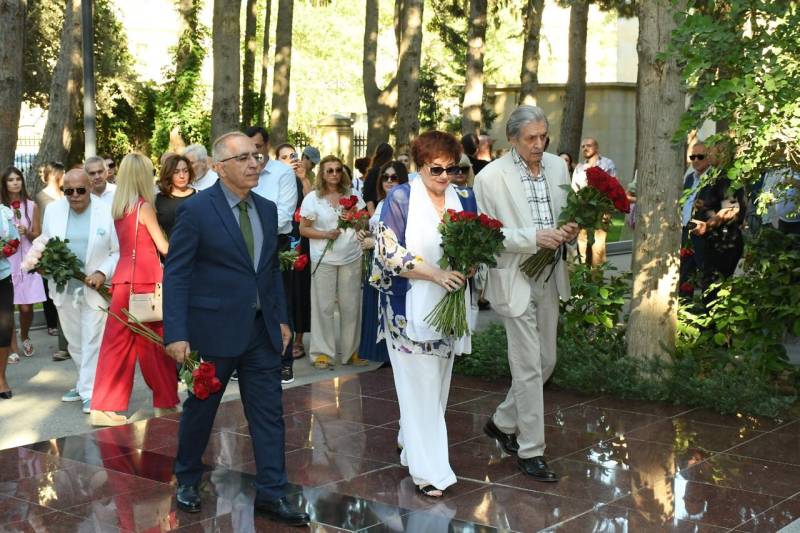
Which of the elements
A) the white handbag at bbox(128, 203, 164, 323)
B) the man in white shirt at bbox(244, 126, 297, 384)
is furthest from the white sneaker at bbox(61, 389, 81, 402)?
the man in white shirt at bbox(244, 126, 297, 384)

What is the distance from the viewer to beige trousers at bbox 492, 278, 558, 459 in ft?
23.3

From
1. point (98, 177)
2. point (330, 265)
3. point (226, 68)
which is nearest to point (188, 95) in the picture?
point (226, 68)

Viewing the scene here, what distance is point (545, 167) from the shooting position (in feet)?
24.2

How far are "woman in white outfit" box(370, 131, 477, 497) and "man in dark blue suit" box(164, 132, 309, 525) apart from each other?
28.2 inches

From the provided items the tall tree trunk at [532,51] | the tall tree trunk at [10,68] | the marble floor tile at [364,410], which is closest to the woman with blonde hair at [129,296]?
the marble floor tile at [364,410]

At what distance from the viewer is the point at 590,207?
6.96 metres

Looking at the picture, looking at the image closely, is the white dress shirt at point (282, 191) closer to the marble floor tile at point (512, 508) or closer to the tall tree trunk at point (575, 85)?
the marble floor tile at point (512, 508)

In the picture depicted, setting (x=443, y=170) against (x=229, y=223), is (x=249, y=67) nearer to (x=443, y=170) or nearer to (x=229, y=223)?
(x=443, y=170)

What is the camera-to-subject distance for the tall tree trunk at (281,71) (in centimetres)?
3131

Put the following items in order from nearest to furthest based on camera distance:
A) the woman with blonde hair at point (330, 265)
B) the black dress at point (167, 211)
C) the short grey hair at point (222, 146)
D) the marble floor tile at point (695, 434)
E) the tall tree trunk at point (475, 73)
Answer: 1. the short grey hair at point (222, 146)
2. the marble floor tile at point (695, 434)
3. the black dress at point (167, 211)
4. the woman with blonde hair at point (330, 265)
5. the tall tree trunk at point (475, 73)

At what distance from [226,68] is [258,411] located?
14409mm

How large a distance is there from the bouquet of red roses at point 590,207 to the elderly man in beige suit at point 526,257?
0.05 metres

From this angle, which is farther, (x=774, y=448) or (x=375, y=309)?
(x=375, y=309)

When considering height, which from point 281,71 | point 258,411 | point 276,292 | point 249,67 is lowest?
point 258,411
